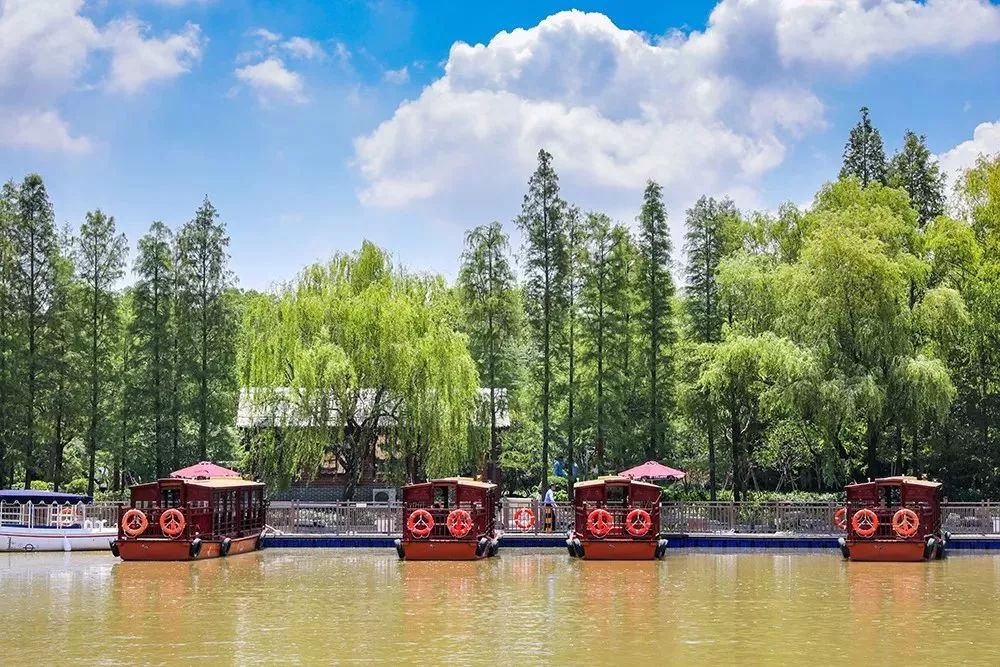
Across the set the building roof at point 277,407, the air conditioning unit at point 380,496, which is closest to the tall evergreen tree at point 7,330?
the building roof at point 277,407

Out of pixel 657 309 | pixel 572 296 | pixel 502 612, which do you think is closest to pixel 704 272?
pixel 657 309

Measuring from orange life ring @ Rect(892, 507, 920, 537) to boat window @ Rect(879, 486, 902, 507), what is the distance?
0.45 m

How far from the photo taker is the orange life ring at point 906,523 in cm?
2784

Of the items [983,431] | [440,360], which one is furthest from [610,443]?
[983,431]

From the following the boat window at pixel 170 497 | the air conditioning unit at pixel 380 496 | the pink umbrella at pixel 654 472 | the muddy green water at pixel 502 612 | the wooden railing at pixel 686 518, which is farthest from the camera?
the air conditioning unit at pixel 380 496

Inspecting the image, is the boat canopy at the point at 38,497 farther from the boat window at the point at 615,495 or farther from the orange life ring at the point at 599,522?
the boat window at the point at 615,495

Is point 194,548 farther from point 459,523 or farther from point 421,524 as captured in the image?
point 459,523

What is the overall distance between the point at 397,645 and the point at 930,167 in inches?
1538

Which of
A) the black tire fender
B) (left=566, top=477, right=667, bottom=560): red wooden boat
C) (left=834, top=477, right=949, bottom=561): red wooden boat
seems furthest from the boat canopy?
(left=834, top=477, right=949, bottom=561): red wooden boat

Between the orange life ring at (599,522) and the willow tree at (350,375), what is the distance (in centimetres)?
927

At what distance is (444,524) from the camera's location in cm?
2859

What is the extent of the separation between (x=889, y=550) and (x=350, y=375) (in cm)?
1654

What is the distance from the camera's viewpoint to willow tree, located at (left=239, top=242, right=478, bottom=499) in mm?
36062

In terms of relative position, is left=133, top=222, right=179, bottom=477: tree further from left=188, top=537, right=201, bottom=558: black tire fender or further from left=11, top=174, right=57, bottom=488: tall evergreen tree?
left=188, top=537, right=201, bottom=558: black tire fender
